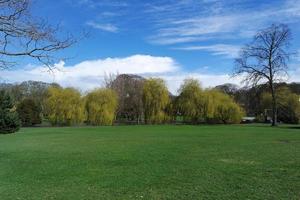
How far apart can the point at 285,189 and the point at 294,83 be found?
299 feet

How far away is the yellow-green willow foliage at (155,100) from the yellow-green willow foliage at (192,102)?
241cm

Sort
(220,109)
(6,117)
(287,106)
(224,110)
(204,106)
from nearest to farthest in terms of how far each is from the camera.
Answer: (6,117), (204,106), (224,110), (220,109), (287,106)

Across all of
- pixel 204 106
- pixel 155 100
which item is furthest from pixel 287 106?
pixel 155 100

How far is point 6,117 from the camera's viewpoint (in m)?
40.5

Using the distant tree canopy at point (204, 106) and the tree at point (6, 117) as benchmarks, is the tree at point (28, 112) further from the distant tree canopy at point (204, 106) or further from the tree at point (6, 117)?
the distant tree canopy at point (204, 106)

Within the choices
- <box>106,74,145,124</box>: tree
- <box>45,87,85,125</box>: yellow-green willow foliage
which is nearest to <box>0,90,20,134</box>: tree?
<box>45,87,85,125</box>: yellow-green willow foliage

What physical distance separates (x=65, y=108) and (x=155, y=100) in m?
13.2

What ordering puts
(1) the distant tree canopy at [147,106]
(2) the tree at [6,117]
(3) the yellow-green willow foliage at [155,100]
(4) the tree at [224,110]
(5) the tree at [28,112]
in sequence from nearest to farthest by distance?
(2) the tree at [6,117], (5) the tree at [28,112], (1) the distant tree canopy at [147,106], (3) the yellow-green willow foliage at [155,100], (4) the tree at [224,110]

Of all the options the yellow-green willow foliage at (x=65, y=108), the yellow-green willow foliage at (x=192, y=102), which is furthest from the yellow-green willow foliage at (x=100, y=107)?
the yellow-green willow foliage at (x=192, y=102)

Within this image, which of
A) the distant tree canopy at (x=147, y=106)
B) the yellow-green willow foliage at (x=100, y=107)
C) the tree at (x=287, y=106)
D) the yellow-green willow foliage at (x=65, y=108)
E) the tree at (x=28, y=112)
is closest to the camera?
the tree at (x=28, y=112)

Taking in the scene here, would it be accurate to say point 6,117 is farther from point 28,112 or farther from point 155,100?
point 155,100

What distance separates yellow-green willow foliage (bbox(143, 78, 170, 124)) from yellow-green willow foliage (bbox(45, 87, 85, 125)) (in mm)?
9608

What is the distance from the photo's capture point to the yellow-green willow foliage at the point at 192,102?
61.0 metres

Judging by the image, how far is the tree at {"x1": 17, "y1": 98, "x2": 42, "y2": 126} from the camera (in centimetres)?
5875
